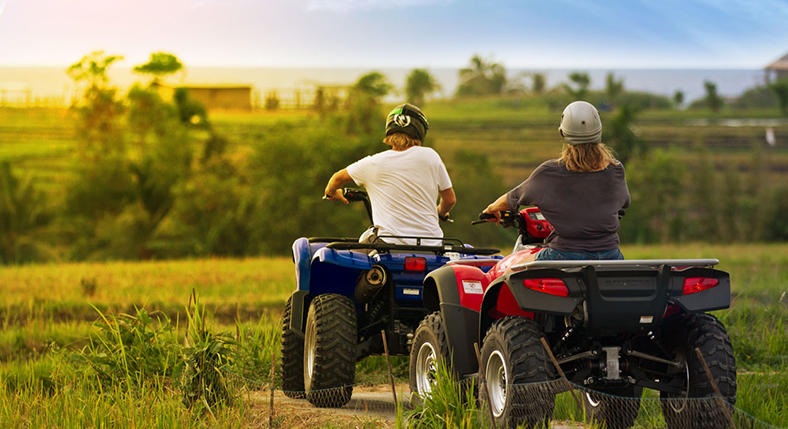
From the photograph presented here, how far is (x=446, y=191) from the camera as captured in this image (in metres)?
7.32

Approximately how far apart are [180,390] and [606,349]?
2.90 metres

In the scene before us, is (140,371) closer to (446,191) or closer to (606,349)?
(446,191)

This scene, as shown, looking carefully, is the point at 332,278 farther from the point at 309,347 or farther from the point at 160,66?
the point at 160,66

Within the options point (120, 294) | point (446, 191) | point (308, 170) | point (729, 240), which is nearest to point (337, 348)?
point (446, 191)

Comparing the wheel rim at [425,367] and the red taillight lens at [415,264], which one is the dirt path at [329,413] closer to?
the wheel rim at [425,367]

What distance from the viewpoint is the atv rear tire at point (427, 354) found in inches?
219

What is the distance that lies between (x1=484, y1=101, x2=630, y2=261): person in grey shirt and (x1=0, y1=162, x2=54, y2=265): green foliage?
2999cm

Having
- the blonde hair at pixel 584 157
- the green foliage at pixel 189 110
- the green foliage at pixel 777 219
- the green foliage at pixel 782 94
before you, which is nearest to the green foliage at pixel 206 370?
the blonde hair at pixel 584 157

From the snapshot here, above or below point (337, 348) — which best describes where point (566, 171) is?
above

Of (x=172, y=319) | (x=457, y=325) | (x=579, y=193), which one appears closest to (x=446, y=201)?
(x=457, y=325)

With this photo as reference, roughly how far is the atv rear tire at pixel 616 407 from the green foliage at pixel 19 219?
95.9 feet

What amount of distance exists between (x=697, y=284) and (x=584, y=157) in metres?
0.90

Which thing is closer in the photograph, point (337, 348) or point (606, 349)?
point (606, 349)

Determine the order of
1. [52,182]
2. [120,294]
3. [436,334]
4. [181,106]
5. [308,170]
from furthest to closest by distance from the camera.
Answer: [52,182] < [181,106] < [308,170] < [120,294] < [436,334]
